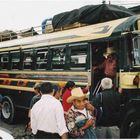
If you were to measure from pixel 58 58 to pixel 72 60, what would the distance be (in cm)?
83

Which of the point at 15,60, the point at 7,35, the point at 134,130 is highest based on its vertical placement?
the point at 7,35

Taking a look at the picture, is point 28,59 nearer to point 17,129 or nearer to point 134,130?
point 17,129

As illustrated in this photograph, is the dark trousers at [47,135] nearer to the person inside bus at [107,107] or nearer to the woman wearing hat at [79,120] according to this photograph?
the woman wearing hat at [79,120]

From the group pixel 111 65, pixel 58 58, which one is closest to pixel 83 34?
pixel 58 58

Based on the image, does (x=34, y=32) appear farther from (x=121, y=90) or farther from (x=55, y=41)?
(x=121, y=90)

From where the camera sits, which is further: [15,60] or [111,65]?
[15,60]

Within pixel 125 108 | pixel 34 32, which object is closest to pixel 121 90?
pixel 125 108

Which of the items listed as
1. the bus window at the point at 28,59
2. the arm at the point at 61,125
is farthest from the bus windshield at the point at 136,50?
the bus window at the point at 28,59

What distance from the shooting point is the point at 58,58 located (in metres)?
11.7

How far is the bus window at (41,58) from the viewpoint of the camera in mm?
12481

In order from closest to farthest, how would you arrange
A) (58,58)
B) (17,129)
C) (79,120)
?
(79,120) → (58,58) → (17,129)

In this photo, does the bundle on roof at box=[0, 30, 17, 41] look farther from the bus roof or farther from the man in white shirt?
the man in white shirt

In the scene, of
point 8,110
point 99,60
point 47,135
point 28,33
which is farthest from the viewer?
point 28,33

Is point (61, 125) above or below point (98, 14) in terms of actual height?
below
